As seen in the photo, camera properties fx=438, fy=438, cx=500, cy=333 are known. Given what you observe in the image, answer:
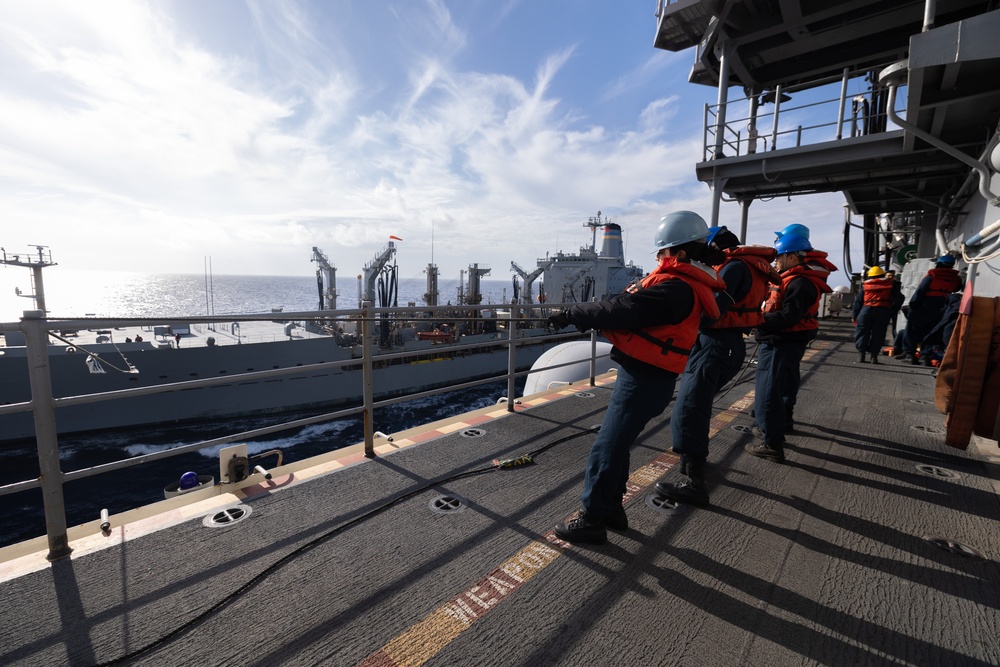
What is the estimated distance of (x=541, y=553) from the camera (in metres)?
2.24

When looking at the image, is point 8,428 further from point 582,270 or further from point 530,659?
point 582,270

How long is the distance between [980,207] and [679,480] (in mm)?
8016

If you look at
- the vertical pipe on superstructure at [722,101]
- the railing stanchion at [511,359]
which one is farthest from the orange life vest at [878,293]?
the railing stanchion at [511,359]

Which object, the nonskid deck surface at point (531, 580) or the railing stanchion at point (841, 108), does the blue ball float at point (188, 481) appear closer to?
the nonskid deck surface at point (531, 580)

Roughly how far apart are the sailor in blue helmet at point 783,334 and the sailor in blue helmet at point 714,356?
30cm

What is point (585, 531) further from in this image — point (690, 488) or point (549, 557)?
point (690, 488)

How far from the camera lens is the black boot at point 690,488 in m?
2.80

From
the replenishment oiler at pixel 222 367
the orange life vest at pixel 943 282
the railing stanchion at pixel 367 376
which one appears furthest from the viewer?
the replenishment oiler at pixel 222 367

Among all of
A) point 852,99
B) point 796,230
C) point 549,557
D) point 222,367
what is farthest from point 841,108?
point 222,367

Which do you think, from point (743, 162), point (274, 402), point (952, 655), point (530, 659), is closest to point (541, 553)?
point (530, 659)

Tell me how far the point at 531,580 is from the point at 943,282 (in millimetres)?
8418

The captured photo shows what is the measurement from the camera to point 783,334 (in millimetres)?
3525

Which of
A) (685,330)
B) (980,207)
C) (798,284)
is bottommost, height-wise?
(685,330)

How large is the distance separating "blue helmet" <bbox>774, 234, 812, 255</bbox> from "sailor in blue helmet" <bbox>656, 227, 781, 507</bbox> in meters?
0.54
